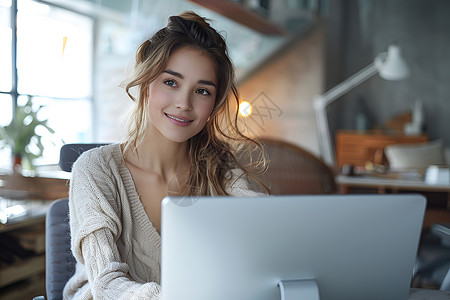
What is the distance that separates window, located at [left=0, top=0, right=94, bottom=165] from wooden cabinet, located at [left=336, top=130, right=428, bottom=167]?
358 cm

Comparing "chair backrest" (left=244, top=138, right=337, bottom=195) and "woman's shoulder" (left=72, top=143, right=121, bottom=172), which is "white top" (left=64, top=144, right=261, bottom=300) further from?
"chair backrest" (left=244, top=138, right=337, bottom=195)

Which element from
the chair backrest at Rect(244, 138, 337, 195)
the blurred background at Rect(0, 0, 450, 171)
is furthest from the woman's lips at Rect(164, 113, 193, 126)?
the blurred background at Rect(0, 0, 450, 171)

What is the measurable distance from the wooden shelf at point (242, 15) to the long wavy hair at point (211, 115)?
309 cm

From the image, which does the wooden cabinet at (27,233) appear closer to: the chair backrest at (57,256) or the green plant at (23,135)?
the green plant at (23,135)

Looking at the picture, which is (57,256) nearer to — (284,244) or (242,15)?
(284,244)

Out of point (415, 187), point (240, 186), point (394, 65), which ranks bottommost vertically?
point (415, 187)

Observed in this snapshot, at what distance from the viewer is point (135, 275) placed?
4.04 ft

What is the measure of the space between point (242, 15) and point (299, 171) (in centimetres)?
278

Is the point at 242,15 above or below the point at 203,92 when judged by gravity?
above

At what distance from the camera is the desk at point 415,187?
3298mm

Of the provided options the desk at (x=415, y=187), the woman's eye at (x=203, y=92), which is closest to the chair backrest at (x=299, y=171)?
the desk at (x=415, y=187)

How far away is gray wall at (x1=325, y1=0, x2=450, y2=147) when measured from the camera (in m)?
7.07

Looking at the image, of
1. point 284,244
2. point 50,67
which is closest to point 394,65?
point 50,67

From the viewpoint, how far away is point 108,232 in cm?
113
